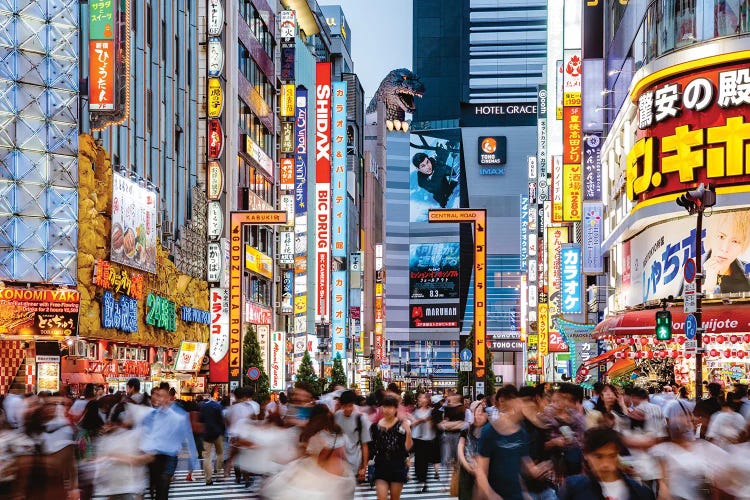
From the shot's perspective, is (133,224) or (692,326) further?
(133,224)

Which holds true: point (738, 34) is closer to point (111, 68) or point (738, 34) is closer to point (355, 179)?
point (111, 68)

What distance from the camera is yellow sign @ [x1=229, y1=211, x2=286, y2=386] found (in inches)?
1564

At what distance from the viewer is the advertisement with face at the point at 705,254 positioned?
112 feet

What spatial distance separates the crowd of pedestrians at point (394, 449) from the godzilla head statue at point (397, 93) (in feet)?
583

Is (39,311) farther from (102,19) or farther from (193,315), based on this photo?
(193,315)

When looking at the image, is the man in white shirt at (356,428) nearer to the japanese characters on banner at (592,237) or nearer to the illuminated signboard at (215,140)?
the japanese characters on banner at (592,237)

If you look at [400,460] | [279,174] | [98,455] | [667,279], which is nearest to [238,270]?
[667,279]

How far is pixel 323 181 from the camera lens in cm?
8712

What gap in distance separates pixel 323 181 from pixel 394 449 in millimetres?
71689

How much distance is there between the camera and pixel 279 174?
3081 inches

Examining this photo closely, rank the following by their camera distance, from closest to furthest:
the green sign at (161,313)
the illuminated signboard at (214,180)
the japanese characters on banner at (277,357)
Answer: the green sign at (161,313), the illuminated signboard at (214,180), the japanese characters on banner at (277,357)

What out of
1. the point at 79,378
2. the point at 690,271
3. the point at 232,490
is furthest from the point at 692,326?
the point at 79,378

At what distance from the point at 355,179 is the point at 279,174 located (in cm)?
4884

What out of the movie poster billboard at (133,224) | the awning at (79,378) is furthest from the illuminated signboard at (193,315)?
the awning at (79,378)
